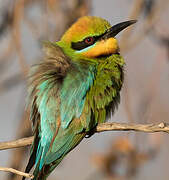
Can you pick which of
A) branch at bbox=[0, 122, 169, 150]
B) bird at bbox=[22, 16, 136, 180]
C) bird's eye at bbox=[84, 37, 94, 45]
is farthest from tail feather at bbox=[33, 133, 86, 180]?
bird's eye at bbox=[84, 37, 94, 45]

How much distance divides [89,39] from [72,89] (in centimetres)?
43

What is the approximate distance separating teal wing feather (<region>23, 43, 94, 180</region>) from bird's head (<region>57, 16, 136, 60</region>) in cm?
21

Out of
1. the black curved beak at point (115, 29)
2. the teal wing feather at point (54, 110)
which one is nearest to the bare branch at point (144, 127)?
the teal wing feather at point (54, 110)

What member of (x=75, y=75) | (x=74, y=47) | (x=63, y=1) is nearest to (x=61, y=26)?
(x=63, y=1)

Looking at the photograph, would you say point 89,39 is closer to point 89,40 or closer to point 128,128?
point 89,40

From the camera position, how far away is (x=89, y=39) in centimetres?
333

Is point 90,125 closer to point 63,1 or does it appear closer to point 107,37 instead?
point 107,37

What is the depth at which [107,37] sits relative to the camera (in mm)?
3396

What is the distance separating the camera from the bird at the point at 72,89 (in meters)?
2.99

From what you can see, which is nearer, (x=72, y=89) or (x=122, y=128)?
(x=122, y=128)

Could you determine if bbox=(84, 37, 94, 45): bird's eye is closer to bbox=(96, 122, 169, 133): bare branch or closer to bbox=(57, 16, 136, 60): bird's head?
bbox=(57, 16, 136, 60): bird's head

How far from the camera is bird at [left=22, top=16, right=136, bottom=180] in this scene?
2986 mm

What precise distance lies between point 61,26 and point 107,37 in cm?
50

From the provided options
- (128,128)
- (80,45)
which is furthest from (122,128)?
(80,45)
